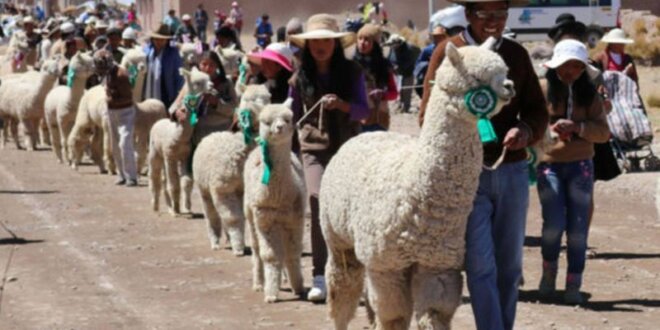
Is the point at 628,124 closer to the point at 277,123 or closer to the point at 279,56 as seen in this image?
the point at 279,56

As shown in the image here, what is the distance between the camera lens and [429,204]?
6996 millimetres

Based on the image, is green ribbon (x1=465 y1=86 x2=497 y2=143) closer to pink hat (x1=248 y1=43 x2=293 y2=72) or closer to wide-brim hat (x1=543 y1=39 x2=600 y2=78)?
wide-brim hat (x1=543 y1=39 x2=600 y2=78)

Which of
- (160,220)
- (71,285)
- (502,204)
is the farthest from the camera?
(160,220)

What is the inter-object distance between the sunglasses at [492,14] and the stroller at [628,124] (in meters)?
8.93

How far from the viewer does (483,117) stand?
22.3ft

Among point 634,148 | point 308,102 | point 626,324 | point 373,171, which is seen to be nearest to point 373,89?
point 308,102

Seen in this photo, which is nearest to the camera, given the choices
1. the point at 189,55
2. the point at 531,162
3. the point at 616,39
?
the point at 531,162

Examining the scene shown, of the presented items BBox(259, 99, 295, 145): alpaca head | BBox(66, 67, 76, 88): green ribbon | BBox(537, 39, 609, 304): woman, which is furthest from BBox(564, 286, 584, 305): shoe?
BBox(66, 67, 76, 88): green ribbon

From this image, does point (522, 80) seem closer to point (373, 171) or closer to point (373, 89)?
point (373, 171)

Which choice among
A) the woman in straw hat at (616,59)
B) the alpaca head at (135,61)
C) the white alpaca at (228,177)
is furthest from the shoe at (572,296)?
the alpaca head at (135,61)

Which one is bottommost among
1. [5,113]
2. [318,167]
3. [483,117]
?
[5,113]

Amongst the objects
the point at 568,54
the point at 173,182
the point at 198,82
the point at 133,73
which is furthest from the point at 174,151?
the point at 568,54

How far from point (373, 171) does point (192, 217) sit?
8.04 metres

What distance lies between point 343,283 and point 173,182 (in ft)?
22.7
